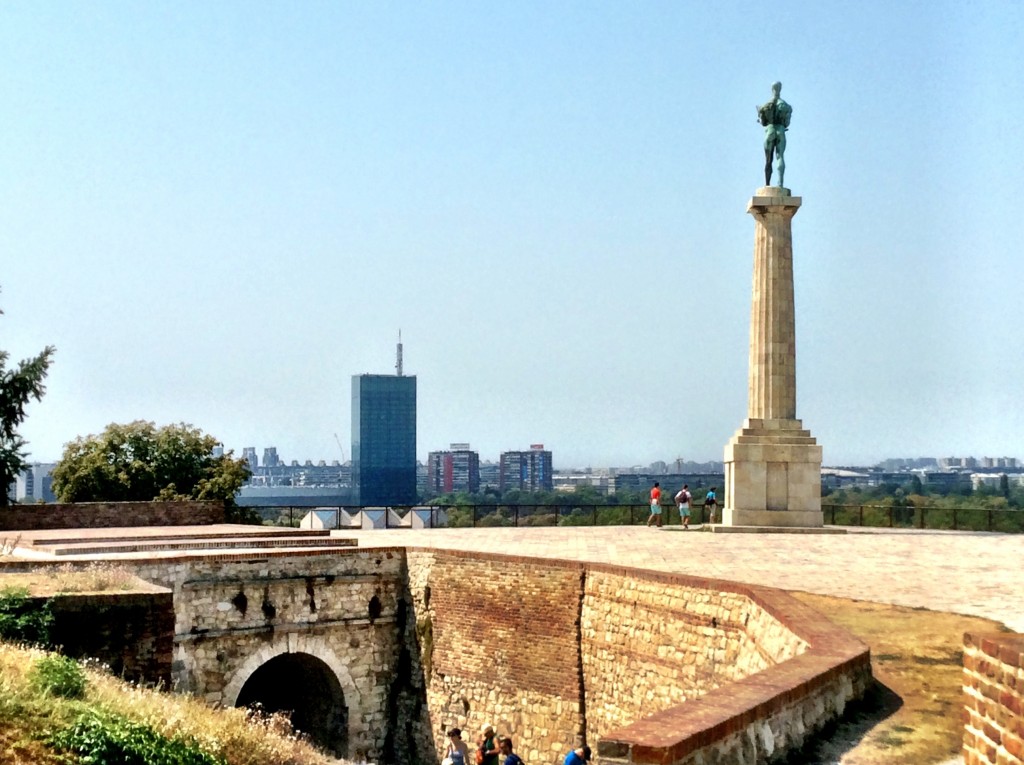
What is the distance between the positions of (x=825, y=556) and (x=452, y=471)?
173978 mm

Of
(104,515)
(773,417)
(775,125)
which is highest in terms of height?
(775,125)

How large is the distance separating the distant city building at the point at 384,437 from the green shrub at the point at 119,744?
176533 millimetres

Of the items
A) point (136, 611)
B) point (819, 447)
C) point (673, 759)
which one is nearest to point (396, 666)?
point (136, 611)

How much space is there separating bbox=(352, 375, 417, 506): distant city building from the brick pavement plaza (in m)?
157

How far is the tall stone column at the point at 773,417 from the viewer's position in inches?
1011

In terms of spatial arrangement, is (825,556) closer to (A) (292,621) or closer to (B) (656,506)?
(A) (292,621)

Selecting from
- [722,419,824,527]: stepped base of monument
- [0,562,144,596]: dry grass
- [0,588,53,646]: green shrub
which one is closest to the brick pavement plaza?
[722,419,824,527]: stepped base of monument

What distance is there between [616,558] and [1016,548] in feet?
27.1

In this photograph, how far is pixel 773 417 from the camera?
2602 centimetres

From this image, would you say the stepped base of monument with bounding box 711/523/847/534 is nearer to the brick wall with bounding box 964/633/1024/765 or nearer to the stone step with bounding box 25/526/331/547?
the stone step with bounding box 25/526/331/547

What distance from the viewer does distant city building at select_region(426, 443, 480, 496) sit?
190 metres

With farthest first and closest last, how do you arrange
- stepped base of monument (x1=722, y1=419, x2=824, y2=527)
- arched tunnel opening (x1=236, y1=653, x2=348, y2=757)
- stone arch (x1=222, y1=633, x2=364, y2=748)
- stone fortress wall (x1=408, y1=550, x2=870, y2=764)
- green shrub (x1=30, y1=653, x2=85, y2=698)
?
1. stepped base of monument (x1=722, y1=419, x2=824, y2=527)
2. arched tunnel opening (x1=236, y1=653, x2=348, y2=757)
3. stone arch (x1=222, y1=633, x2=364, y2=748)
4. green shrub (x1=30, y1=653, x2=85, y2=698)
5. stone fortress wall (x1=408, y1=550, x2=870, y2=764)

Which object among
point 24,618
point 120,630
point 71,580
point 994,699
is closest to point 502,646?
point 120,630

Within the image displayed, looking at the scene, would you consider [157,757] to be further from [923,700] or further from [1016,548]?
Answer: [1016,548]
